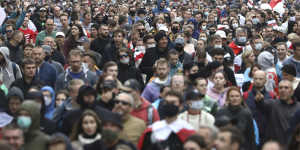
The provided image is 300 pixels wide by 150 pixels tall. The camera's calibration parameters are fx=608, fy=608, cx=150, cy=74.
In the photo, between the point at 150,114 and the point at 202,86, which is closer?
the point at 150,114

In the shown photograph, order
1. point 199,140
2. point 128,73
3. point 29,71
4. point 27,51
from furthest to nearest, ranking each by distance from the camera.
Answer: point 27,51
point 128,73
point 29,71
point 199,140

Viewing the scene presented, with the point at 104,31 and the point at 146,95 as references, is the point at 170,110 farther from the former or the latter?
the point at 104,31

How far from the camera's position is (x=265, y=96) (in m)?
9.61

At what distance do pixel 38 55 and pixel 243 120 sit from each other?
4447 mm

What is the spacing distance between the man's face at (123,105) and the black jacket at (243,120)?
131 cm

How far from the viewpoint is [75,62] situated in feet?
33.8

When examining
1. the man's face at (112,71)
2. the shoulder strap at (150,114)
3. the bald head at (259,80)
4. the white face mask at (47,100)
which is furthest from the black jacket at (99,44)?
the shoulder strap at (150,114)

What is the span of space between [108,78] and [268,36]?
6.94 metres

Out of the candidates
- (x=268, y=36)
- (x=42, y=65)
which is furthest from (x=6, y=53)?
(x=268, y=36)

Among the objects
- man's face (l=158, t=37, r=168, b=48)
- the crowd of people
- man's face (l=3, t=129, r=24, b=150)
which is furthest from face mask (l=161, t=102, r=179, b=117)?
man's face (l=158, t=37, r=168, b=48)

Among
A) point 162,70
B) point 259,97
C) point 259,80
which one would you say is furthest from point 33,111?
point 259,80

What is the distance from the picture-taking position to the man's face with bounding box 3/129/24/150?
6.77 meters

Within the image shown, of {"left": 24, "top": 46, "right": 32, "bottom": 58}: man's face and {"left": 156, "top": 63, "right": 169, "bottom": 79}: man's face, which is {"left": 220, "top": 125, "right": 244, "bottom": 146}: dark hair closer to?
{"left": 156, "top": 63, "right": 169, "bottom": 79}: man's face

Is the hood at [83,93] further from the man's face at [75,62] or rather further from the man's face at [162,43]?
A: the man's face at [162,43]
